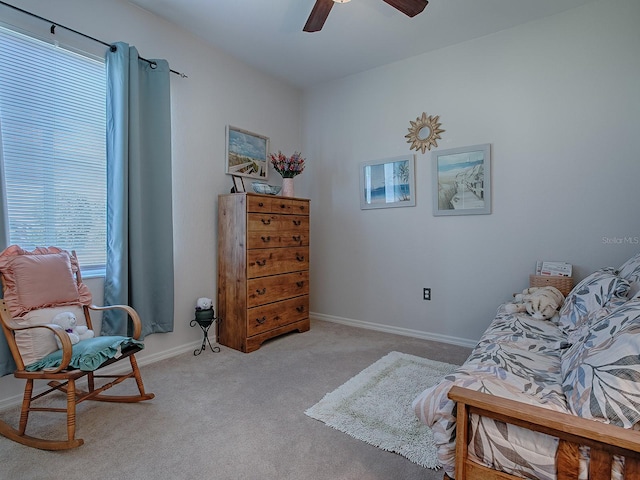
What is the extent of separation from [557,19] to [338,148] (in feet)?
6.93

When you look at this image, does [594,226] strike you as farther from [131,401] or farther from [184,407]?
[131,401]

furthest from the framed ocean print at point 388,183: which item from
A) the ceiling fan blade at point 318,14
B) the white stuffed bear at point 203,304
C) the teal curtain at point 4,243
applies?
the teal curtain at point 4,243

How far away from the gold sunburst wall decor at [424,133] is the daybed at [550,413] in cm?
220

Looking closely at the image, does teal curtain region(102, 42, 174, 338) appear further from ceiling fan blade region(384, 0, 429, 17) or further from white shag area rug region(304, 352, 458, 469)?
ceiling fan blade region(384, 0, 429, 17)

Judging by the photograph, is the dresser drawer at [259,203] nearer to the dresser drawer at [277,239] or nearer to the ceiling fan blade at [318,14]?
the dresser drawer at [277,239]

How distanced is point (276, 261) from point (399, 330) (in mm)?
1419

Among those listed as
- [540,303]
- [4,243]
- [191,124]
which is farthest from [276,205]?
[540,303]

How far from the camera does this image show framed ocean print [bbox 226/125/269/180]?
3.23m

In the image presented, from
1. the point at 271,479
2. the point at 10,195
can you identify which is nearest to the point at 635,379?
the point at 271,479

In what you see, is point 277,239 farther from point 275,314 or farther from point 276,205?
point 275,314

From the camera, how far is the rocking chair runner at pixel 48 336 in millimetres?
1597

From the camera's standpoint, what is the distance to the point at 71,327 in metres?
1.83

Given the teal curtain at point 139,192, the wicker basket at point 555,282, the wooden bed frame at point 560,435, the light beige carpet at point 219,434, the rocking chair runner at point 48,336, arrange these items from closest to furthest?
the wooden bed frame at point 560,435 → the light beige carpet at point 219,434 → the rocking chair runner at point 48,336 → the teal curtain at point 139,192 → the wicker basket at point 555,282

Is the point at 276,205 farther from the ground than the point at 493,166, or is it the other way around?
the point at 493,166
